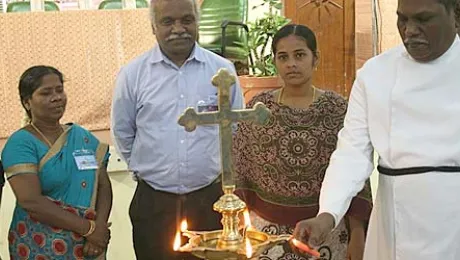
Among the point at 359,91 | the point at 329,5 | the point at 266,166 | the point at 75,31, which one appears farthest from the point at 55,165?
the point at 329,5

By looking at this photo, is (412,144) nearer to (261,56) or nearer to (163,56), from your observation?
(163,56)

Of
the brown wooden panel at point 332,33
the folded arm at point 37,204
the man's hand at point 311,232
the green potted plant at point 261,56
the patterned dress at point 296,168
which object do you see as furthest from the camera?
the brown wooden panel at point 332,33

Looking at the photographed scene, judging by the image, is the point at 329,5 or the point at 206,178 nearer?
the point at 206,178

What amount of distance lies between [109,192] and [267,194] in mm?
715

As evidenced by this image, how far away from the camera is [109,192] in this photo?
8.84 ft

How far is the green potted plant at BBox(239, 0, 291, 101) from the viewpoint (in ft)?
13.6

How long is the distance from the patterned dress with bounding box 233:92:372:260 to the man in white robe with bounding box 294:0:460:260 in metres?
0.38

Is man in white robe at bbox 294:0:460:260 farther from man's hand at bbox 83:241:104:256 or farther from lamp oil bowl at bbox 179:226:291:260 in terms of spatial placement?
man's hand at bbox 83:241:104:256

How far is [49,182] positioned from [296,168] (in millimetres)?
897

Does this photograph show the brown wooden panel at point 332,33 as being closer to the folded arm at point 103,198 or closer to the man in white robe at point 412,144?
the folded arm at point 103,198

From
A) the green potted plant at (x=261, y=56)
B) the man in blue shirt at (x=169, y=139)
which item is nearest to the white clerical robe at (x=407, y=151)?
the man in blue shirt at (x=169, y=139)

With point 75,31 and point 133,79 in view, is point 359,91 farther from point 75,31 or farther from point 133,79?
point 75,31

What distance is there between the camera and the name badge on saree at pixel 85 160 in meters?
2.57

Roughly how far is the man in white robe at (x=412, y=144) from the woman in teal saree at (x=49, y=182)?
3.63 feet
